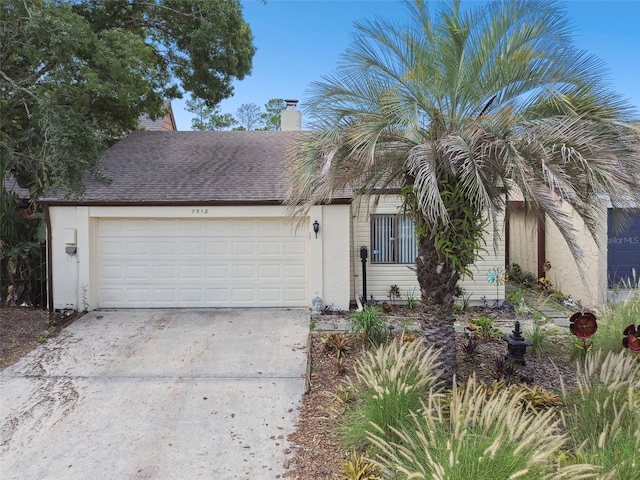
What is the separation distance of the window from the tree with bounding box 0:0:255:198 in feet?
20.4

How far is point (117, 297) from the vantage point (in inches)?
368

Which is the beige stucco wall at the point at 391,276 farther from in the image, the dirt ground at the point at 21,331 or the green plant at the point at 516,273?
the dirt ground at the point at 21,331

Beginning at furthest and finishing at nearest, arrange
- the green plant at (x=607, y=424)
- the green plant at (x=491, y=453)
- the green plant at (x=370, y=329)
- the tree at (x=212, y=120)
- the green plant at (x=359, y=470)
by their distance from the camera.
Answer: the tree at (x=212, y=120) → the green plant at (x=370, y=329) → the green plant at (x=359, y=470) → the green plant at (x=607, y=424) → the green plant at (x=491, y=453)

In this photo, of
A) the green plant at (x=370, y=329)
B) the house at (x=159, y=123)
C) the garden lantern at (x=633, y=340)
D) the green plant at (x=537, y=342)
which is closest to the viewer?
the garden lantern at (x=633, y=340)

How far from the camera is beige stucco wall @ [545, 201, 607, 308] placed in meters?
9.20

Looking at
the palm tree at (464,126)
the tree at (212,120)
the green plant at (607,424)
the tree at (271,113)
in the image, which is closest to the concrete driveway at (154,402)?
the palm tree at (464,126)

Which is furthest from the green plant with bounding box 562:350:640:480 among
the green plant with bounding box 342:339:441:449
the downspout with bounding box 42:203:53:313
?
the downspout with bounding box 42:203:53:313

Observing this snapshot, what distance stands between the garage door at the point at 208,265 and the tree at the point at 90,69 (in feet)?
6.72

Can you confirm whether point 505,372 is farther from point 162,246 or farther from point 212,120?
point 212,120

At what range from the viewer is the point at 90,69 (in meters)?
8.71

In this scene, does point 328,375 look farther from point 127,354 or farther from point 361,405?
point 127,354

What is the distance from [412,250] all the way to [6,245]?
9.15m

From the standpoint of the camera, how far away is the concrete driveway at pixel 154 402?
380 cm

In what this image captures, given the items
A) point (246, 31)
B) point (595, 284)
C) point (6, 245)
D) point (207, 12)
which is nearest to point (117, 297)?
point (6, 245)
